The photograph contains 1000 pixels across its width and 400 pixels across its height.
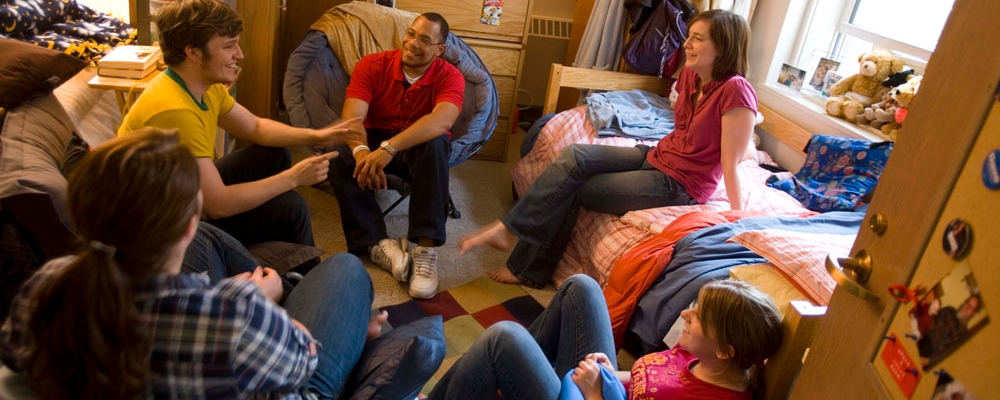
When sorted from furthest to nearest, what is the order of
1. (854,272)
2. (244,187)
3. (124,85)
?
(124,85) → (244,187) → (854,272)

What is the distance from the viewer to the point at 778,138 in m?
3.23

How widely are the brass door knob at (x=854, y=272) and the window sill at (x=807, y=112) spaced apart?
2058 millimetres

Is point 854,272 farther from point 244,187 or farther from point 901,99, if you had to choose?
point 901,99

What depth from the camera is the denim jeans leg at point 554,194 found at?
2.53 m

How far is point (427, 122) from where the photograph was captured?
2.64 meters

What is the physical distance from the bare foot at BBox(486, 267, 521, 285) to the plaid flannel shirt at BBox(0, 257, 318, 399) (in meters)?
1.68

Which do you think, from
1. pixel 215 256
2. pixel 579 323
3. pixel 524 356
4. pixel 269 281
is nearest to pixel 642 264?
pixel 579 323

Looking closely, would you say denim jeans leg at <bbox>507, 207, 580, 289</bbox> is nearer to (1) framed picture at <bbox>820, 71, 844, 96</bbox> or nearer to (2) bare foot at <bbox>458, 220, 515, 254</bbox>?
(2) bare foot at <bbox>458, 220, 515, 254</bbox>

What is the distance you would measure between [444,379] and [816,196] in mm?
1862

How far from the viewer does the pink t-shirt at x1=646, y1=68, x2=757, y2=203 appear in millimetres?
2348

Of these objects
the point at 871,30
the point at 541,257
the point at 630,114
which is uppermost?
the point at 871,30

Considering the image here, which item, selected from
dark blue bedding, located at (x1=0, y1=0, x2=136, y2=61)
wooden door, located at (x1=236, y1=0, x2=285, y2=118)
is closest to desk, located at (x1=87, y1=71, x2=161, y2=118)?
dark blue bedding, located at (x1=0, y1=0, x2=136, y2=61)

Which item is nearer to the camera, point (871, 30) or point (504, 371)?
point (504, 371)

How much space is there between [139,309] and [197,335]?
81 millimetres
